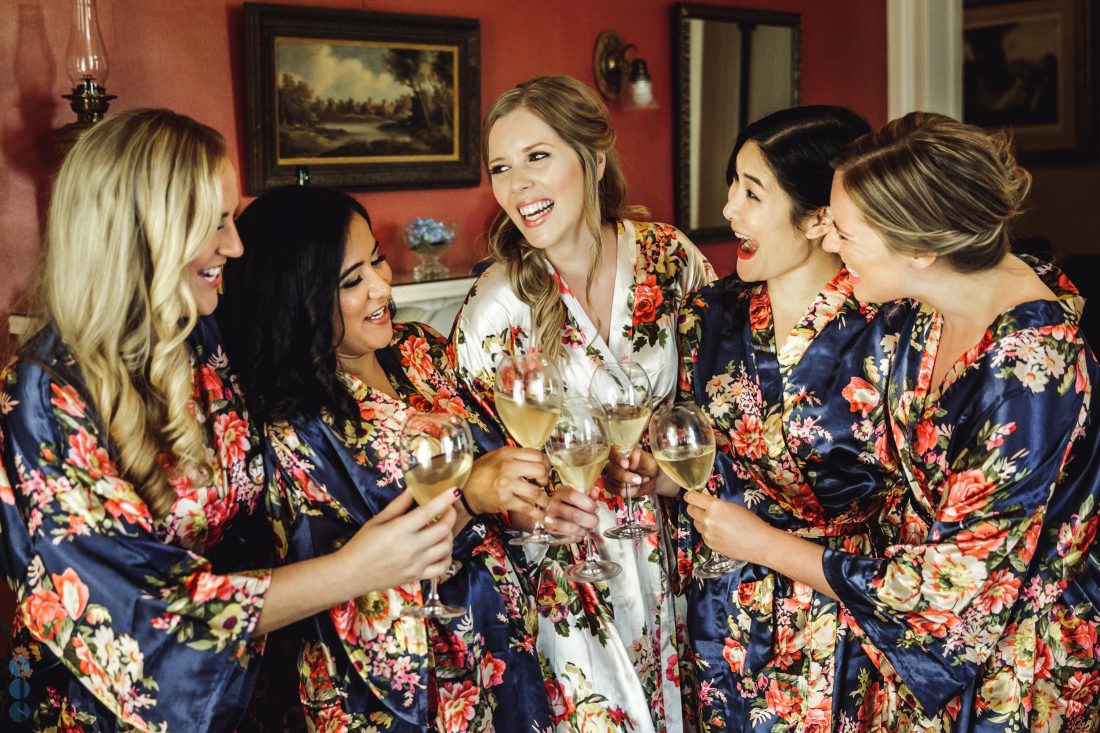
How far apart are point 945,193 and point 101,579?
131 centimetres

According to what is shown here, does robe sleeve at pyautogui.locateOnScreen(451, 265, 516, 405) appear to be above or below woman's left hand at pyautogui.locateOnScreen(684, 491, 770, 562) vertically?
above

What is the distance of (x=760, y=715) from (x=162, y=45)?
2.45m

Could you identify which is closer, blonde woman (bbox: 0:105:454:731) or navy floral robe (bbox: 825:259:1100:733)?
blonde woman (bbox: 0:105:454:731)

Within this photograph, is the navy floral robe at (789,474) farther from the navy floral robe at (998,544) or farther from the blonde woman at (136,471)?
the blonde woman at (136,471)

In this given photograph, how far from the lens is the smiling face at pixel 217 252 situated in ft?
5.32

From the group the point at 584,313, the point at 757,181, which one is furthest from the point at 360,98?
the point at 757,181

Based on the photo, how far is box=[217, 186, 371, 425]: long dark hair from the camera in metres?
1.83

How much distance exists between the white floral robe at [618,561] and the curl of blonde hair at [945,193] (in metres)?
0.73

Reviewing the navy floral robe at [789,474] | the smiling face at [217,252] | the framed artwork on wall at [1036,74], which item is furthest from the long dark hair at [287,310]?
the framed artwork on wall at [1036,74]

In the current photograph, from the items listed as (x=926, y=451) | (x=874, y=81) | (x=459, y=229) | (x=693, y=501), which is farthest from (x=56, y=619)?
(x=874, y=81)

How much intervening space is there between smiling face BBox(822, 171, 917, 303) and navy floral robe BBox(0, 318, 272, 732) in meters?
1.02

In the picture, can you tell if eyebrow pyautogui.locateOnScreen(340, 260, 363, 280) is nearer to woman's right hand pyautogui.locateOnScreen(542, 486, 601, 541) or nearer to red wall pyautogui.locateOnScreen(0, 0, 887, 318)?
woman's right hand pyautogui.locateOnScreen(542, 486, 601, 541)

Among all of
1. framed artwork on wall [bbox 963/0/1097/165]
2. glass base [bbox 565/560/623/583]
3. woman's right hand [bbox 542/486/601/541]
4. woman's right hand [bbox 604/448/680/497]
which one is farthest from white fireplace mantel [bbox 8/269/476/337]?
A: framed artwork on wall [bbox 963/0/1097/165]

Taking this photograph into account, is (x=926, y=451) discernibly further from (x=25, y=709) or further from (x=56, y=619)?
(x=25, y=709)
